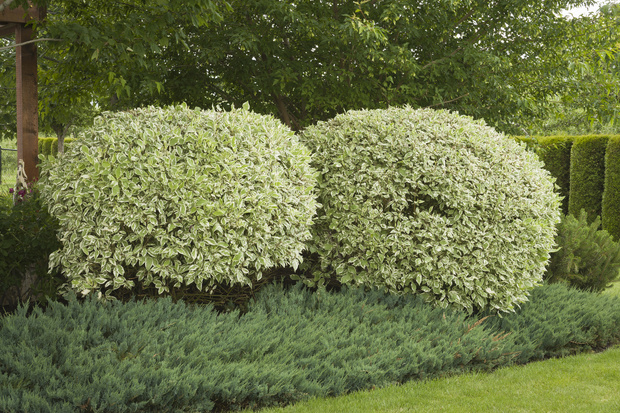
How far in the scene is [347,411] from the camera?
341cm

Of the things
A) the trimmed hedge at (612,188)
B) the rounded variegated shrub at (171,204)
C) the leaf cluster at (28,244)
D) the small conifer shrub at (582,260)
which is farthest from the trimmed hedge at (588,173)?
the leaf cluster at (28,244)

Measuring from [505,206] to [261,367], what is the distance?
2.71 metres

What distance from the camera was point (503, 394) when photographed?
12.6 ft

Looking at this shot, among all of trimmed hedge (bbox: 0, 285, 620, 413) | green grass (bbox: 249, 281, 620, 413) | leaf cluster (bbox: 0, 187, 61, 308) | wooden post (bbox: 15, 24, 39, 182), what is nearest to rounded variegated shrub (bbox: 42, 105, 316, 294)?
trimmed hedge (bbox: 0, 285, 620, 413)

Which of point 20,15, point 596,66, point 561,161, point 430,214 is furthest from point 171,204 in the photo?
point 561,161

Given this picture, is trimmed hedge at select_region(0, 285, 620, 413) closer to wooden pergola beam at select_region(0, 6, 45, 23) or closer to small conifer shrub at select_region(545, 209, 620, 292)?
small conifer shrub at select_region(545, 209, 620, 292)

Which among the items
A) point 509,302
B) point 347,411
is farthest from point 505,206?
point 347,411

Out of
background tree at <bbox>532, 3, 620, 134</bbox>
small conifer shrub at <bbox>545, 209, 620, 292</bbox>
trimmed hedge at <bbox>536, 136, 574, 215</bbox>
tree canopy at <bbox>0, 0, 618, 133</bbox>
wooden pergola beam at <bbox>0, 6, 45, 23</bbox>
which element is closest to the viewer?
wooden pergola beam at <bbox>0, 6, 45, 23</bbox>

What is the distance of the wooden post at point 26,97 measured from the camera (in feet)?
19.2

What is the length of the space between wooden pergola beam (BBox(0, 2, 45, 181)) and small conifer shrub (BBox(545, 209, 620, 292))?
240 inches

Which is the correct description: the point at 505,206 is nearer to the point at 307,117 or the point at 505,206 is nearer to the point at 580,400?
the point at 580,400

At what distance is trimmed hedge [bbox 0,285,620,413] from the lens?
3.20 m

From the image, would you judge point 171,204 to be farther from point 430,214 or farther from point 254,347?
point 430,214

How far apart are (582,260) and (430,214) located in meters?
2.88
